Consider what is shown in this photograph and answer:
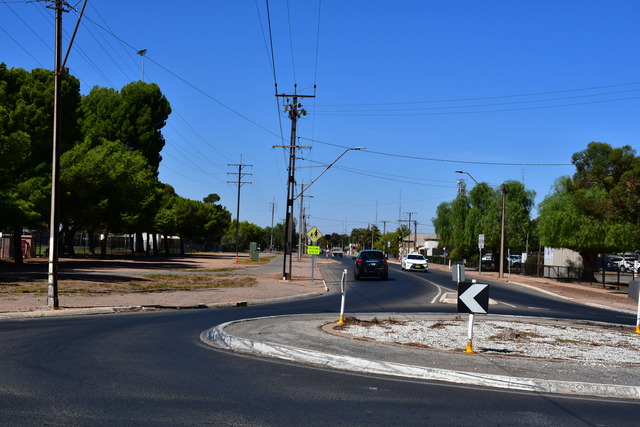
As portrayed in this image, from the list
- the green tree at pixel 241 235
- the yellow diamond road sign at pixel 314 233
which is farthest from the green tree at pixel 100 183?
the green tree at pixel 241 235

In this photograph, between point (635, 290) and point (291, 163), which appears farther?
point (291, 163)

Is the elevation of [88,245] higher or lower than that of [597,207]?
lower

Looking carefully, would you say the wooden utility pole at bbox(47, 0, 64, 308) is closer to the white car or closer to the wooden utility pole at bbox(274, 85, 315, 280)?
the wooden utility pole at bbox(274, 85, 315, 280)

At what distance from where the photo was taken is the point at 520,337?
14.1 metres

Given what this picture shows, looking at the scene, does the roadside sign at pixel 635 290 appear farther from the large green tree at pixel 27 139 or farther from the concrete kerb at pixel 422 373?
the large green tree at pixel 27 139

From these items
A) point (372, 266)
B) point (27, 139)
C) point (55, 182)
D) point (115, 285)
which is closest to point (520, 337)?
point (55, 182)

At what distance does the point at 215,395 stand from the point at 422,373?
133 inches

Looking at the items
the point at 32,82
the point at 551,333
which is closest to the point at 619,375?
the point at 551,333

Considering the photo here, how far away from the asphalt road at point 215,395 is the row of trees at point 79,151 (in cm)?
2314

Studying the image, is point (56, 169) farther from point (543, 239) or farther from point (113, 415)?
point (543, 239)

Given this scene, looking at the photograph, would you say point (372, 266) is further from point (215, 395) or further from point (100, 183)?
point (215, 395)

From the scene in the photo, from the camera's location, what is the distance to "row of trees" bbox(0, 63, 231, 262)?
33281mm

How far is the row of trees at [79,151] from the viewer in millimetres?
33281

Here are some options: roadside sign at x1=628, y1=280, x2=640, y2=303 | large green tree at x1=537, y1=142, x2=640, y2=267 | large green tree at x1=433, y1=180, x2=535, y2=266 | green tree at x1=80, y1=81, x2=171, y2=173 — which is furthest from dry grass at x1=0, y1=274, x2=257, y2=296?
large green tree at x1=433, y1=180, x2=535, y2=266
